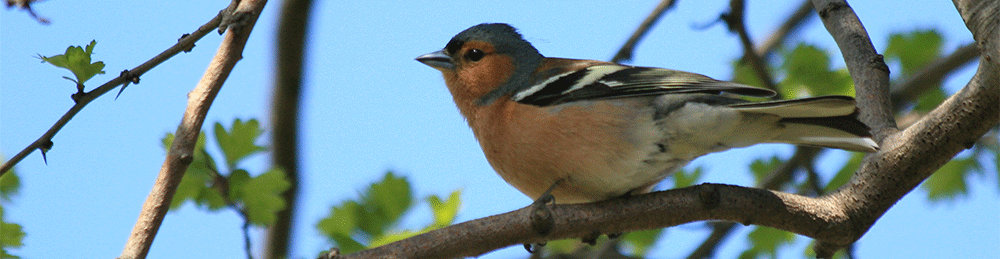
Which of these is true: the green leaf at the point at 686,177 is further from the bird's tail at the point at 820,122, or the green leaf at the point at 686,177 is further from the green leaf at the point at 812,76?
the bird's tail at the point at 820,122

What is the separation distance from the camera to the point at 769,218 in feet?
13.9

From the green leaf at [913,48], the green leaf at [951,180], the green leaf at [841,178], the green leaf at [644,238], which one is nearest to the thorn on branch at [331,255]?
the green leaf at [644,238]

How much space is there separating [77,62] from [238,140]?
124 cm

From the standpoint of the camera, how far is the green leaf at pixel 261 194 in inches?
183

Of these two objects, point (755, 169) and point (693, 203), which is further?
point (755, 169)

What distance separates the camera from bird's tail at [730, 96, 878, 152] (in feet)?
14.0

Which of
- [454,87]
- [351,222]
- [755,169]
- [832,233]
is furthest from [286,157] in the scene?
[832,233]

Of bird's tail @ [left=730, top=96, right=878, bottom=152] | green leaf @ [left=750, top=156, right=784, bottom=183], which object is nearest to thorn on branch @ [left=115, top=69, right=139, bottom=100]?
bird's tail @ [left=730, top=96, right=878, bottom=152]

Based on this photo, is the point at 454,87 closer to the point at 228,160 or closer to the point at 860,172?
the point at 228,160

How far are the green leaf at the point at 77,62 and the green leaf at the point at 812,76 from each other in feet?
19.6

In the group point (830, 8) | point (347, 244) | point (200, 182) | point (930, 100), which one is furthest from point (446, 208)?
point (930, 100)

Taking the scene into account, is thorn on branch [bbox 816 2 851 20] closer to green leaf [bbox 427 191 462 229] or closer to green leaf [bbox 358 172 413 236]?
green leaf [bbox 427 191 462 229]

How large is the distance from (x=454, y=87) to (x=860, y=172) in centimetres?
293

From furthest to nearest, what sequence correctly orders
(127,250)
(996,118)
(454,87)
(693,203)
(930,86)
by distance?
(930,86), (454,87), (693,203), (996,118), (127,250)
